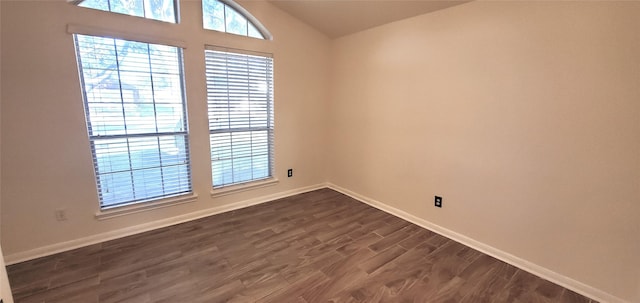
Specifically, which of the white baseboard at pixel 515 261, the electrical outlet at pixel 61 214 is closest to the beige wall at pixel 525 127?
the white baseboard at pixel 515 261

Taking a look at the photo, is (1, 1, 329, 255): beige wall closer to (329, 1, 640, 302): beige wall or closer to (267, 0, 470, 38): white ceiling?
(267, 0, 470, 38): white ceiling

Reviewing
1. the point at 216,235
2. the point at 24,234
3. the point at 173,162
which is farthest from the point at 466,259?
the point at 24,234

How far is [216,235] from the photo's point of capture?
2.78m

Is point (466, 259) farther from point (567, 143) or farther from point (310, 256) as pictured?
point (310, 256)

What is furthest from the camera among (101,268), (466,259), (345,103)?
(345,103)

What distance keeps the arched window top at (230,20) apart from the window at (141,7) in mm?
316

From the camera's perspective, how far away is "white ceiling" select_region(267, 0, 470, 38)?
2.70 m

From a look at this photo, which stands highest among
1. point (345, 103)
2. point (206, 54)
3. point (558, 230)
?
point (206, 54)

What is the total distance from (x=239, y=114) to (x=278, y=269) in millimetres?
1902

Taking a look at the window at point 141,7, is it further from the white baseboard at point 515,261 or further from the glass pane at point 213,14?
the white baseboard at point 515,261

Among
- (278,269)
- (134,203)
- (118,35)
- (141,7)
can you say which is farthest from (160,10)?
(278,269)

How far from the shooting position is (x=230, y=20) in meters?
3.12

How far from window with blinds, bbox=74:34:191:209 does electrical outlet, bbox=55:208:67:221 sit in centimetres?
28

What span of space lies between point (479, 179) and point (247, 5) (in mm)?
3062
